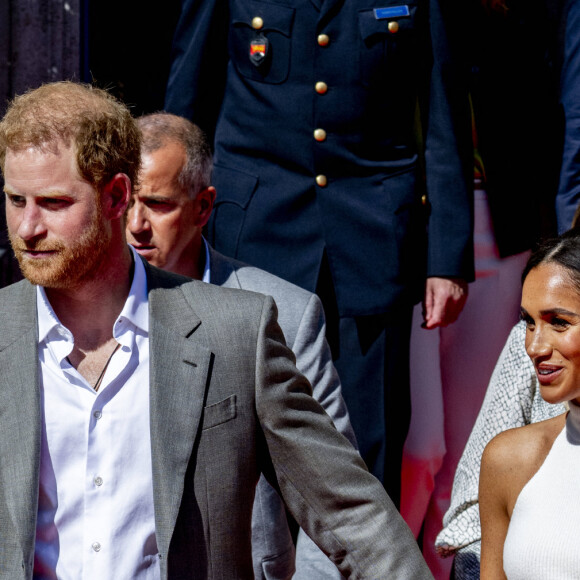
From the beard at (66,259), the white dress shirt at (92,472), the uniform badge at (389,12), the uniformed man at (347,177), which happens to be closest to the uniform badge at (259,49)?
the uniformed man at (347,177)

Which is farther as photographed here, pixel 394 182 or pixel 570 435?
pixel 394 182

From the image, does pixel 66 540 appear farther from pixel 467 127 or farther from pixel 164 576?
pixel 467 127

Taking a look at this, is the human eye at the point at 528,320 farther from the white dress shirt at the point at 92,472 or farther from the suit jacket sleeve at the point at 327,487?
the white dress shirt at the point at 92,472

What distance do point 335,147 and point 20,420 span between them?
1.68 m

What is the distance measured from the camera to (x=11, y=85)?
409 cm

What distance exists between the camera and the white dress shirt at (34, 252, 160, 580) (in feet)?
7.73

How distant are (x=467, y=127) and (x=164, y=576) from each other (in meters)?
2.11

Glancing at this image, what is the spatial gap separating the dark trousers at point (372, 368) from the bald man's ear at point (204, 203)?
407 mm

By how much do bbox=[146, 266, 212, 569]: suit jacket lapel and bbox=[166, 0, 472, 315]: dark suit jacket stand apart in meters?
1.23

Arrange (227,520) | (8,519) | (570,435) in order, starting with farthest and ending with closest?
(570,435), (227,520), (8,519)

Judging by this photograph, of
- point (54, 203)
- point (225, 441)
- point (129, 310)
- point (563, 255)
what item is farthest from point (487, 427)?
point (54, 203)

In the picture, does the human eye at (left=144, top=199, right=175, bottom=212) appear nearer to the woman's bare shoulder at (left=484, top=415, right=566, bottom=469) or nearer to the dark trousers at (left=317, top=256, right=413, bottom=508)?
the dark trousers at (left=317, top=256, right=413, bottom=508)

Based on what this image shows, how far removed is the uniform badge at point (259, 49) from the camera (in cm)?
372

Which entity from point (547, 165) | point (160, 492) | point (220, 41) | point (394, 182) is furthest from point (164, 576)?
point (547, 165)
